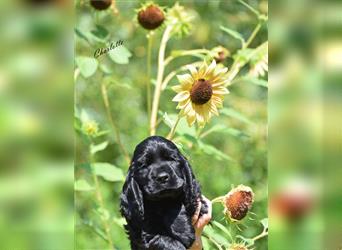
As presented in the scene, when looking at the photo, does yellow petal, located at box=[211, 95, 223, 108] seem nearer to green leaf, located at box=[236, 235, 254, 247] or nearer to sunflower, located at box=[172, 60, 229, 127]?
sunflower, located at box=[172, 60, 229, 127]

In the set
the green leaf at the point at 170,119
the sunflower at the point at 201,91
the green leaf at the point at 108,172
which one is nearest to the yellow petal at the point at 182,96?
the sunflower at the point at 201,91

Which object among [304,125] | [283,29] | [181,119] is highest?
[283,29]

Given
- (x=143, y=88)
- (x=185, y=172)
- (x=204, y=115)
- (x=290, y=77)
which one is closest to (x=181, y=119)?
(x=204, y=115)

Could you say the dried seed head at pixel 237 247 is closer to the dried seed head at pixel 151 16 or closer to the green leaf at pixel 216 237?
the green leaf at pixel 216 237

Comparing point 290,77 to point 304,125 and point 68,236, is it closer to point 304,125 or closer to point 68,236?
point 304,125

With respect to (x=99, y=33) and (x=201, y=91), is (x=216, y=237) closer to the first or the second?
(x=201, y=91)

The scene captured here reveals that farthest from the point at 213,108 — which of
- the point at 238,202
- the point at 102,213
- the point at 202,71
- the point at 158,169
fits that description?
the point at 102,213

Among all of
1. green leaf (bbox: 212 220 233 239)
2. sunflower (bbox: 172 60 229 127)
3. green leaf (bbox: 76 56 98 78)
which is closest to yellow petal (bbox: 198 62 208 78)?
sunflower (bbox: 172 60 229 127)
